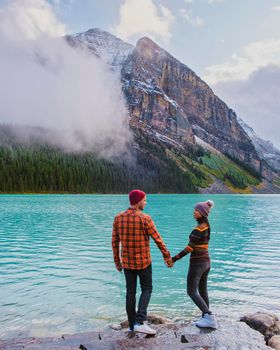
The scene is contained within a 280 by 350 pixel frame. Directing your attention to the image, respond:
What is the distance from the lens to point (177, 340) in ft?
29.1

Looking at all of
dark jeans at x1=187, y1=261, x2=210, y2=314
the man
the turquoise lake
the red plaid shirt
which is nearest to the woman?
dark jeans at x1=187, y1=261, x2=210, y2=314

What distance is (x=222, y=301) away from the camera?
15.2 metres

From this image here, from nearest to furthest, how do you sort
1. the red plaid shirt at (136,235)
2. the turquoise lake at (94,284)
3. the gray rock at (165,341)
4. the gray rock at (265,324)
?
the gray rock at (165,341), the red plaid shirt at (136,235), the gray rock at (265,324), the turquoise lake at (94,284)

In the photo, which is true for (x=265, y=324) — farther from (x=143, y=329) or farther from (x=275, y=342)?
(x=143, y=329)

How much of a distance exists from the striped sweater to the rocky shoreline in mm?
1882

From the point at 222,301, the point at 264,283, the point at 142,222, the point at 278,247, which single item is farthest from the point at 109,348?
the point at 278,247

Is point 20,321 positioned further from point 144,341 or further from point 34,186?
point 34,186

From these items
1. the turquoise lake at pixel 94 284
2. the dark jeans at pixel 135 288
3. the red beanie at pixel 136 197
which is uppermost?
the red beanie at pixel 136 197

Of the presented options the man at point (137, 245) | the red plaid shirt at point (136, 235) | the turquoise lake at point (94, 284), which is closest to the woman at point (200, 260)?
the man at point (137, 245)

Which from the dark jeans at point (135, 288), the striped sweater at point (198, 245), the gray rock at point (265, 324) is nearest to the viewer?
the dark jeans at point (135, 288)

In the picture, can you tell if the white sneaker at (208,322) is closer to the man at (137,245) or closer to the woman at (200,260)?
the woman at (200,260)

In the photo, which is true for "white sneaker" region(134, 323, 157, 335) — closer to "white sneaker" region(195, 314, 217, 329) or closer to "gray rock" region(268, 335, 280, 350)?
"white sneaker" region(195, 314, 217, 329)

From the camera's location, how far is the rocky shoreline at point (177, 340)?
27.9 ft

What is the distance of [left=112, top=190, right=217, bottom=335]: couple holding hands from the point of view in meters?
9.15
